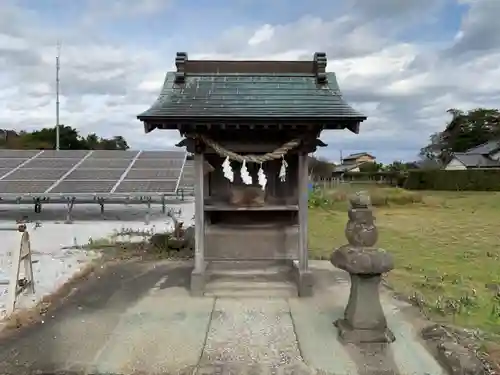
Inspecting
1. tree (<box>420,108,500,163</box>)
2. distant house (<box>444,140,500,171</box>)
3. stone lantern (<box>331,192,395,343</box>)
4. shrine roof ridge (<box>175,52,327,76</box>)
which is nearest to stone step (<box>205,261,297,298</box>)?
stone lantern (<box>331,192,395,343</box>)

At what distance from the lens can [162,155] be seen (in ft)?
54.8

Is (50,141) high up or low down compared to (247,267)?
up

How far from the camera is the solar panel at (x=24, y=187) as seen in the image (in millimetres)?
12578

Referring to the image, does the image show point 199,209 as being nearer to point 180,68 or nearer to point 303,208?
point 303,208

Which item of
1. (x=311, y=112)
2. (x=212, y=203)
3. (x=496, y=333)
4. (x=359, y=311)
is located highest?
(x=311, y=112)

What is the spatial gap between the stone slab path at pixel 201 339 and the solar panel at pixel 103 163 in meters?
9.87

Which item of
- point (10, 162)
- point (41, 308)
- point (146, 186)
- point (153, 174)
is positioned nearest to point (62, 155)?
point (10, 162)

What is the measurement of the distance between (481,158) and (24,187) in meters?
44.7

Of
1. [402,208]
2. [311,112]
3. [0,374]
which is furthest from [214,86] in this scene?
[402,208]

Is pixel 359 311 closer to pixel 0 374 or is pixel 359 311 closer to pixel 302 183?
pixel 302 183

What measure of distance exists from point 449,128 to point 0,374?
61987mm

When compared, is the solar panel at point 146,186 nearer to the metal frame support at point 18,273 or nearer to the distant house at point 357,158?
the metal frame support at point 18,273

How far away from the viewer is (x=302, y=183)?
18.5ft

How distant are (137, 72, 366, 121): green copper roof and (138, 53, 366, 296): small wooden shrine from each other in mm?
12
